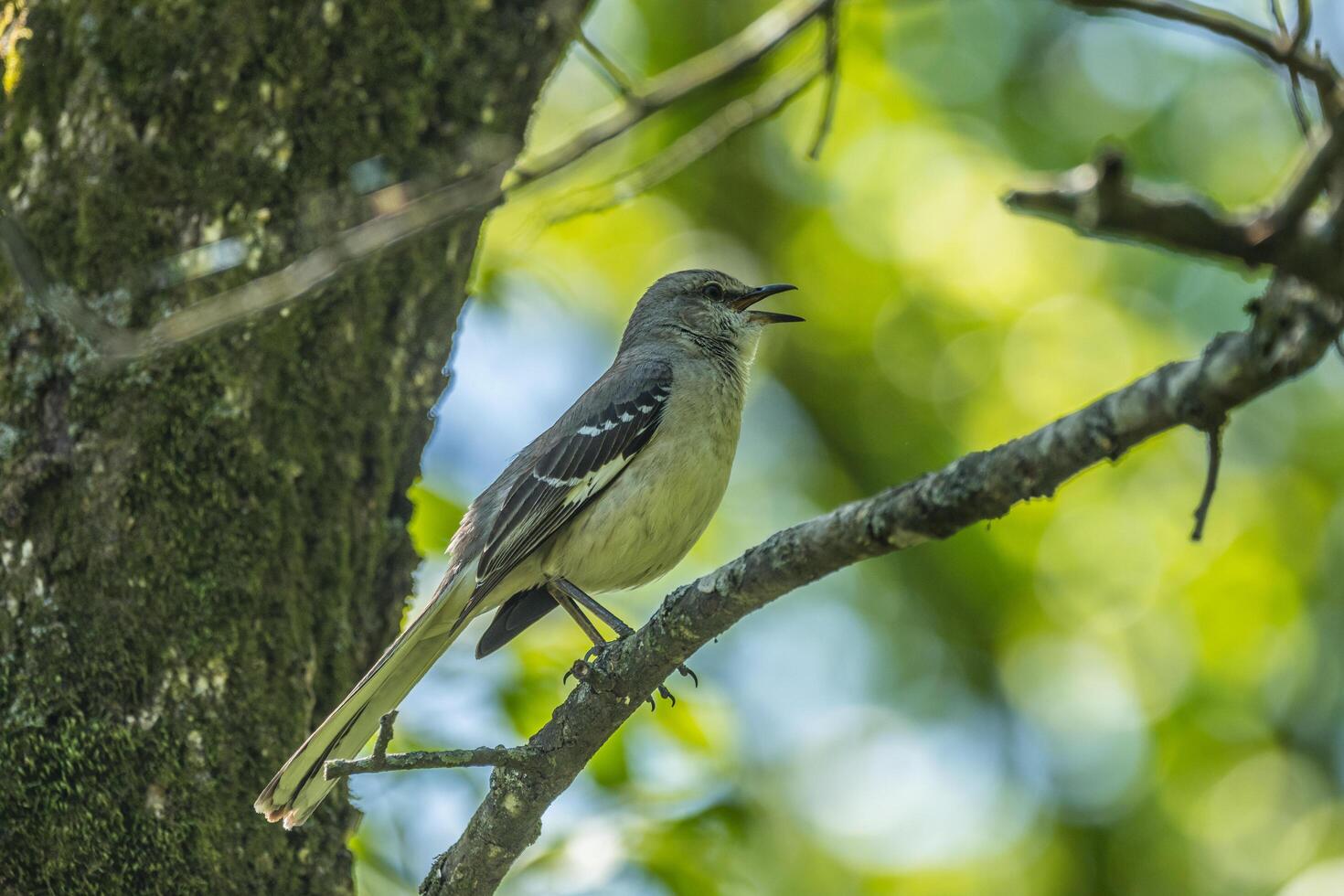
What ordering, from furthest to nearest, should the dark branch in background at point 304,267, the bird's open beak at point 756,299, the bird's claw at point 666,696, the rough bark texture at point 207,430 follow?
the bird's open beak at point 756,299 → the bird's claw at point 666,696 → the rough bark texture at point 207,430 → the dark branch in background at point 304,267

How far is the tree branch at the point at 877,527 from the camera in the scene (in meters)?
1.80

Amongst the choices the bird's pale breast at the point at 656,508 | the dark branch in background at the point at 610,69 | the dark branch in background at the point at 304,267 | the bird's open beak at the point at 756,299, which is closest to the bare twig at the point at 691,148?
the dark branch in background at the point at 610,69

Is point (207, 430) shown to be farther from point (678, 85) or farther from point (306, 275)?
point (678, 85)

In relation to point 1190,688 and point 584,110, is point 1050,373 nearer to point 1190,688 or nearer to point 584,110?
point 1190,688

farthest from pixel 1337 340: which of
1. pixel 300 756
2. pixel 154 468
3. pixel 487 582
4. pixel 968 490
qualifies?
pixel 487 582

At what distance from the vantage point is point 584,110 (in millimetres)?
9109

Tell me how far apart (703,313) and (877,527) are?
405 centimetres

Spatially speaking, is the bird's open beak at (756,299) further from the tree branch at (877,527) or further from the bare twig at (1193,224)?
→ the bare twig at (1193,224)

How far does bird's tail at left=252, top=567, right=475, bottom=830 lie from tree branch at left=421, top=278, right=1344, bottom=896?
17.9 inches

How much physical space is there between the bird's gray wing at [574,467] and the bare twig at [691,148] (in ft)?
2.55

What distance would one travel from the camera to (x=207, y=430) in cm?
381

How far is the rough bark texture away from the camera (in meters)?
3.47

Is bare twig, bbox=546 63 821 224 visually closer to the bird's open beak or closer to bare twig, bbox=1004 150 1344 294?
the bird's open beak

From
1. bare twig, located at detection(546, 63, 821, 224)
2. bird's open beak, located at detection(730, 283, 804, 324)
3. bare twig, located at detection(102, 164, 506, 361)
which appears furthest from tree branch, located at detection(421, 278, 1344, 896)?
bird's open beak, located at detection(730, 283, 804, 324)
